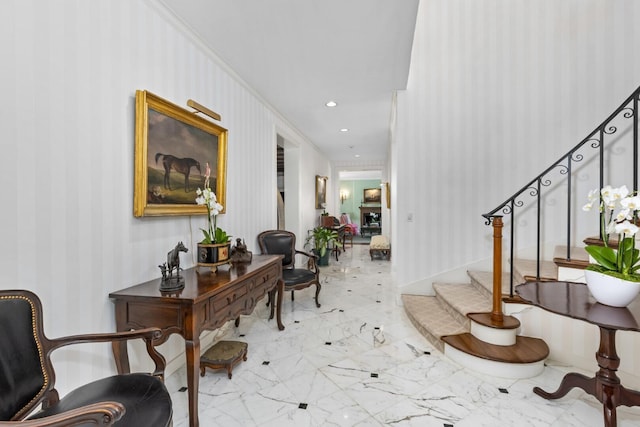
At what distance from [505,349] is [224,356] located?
2326 mm

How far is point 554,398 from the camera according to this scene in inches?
71.5

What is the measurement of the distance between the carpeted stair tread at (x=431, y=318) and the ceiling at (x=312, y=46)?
272 cm

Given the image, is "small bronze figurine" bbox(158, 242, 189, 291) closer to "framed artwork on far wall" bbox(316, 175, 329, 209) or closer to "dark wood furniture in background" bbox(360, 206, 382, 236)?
"framed artwork on far wall" bbox(316, 175, 329, 209)

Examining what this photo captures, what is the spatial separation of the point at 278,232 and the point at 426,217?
2.02 metres

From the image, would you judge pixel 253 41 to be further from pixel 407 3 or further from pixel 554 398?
pixel 554 398

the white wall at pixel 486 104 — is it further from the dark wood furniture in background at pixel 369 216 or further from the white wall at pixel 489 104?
the dark wood furniture in background at pixel 369 216

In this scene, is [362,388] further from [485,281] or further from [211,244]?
[485,281]

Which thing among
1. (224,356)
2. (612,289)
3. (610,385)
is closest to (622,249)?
(612,289)

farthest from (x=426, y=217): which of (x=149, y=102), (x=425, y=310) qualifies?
(x=149, y=102)

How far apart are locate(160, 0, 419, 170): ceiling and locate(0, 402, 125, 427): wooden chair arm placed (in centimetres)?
243

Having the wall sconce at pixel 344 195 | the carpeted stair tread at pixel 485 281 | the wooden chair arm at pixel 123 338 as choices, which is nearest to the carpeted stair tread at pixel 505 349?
the carpeted stair tread at pixel 485 281

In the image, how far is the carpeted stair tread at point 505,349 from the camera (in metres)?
2.09

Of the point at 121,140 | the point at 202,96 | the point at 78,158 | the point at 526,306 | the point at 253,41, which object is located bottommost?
the point at 526,306

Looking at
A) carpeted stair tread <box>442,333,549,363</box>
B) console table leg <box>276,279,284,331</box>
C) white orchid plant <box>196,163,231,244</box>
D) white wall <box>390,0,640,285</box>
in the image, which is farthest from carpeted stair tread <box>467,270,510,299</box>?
white orchid plant <box>196,163,231,244</box>
